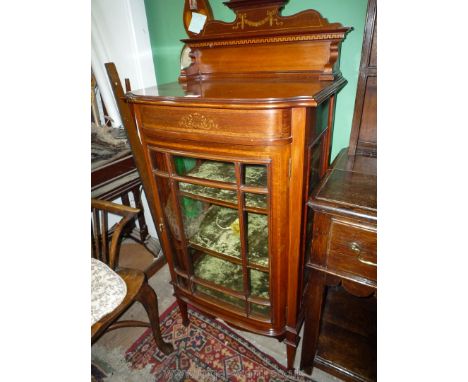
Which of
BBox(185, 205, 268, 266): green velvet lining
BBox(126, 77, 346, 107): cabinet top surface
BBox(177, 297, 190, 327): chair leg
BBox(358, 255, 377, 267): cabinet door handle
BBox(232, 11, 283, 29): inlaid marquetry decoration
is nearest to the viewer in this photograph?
BBox(126, 77, 346, 107): cabinet top surface

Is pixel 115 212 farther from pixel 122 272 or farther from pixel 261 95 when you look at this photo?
pixel 261 95

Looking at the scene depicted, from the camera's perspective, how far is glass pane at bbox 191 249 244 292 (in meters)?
1.23

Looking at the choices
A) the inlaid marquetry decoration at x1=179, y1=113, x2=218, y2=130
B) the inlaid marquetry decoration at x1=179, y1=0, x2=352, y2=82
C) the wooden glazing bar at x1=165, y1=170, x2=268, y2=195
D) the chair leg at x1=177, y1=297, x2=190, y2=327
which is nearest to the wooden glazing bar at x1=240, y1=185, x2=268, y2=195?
the wooden glazing bar at x1=165, y1=170, x2=268, y2=195

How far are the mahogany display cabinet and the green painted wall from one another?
0.47 feet

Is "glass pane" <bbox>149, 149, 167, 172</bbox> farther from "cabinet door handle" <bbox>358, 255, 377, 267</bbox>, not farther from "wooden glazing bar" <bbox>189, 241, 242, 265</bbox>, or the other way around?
"cabinet door handle" <bbox>358, 255, 377, 267</bbox>

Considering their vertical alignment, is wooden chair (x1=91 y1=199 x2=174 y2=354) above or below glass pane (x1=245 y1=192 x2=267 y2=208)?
below

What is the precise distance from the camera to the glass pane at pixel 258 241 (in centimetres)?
108

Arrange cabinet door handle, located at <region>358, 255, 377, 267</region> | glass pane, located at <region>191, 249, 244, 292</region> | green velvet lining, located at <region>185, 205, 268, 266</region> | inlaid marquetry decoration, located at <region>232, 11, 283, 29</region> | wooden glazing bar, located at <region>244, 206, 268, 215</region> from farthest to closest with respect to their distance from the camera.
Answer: glass pane, located at <region>191, 249, 244, 292</region>, green velvet lining, located at <region>185, 205, 268, 266</region>, inlaid marquetry decoration, located at <region>232, 11, 283, 29</region>, wooden glazing bar, located at <region>244, 206, 268, 215</region>, cabinet door handle, located at <region>358, 255, 377, 267</region>

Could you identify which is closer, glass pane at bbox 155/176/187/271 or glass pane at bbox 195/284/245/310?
glass pane at bbox 155/176/187/271

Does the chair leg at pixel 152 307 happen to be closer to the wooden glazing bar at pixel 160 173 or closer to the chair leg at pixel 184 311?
the chair leg at pixel 184 311

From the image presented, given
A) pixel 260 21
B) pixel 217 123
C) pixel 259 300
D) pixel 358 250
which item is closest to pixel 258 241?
pixel 259 300
